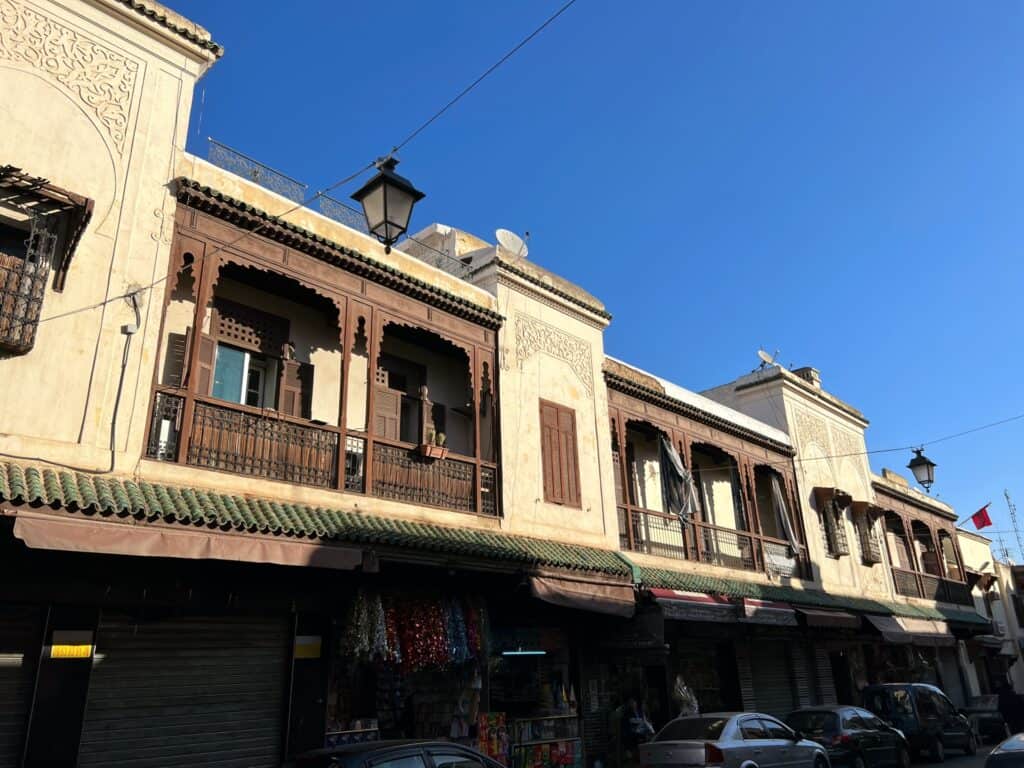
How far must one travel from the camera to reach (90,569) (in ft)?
24.6

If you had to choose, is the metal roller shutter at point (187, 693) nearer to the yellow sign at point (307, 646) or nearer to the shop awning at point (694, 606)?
the yellow sign at point (307, 646)

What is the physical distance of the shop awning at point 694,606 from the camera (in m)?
12.8

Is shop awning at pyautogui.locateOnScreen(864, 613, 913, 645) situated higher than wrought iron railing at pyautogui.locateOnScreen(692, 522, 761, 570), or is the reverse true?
wrought iron railing at pyautogui.locateOnScreen(692, 522, 761, 570)

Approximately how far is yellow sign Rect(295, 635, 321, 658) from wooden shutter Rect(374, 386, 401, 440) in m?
3.08

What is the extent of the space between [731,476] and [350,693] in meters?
11.7

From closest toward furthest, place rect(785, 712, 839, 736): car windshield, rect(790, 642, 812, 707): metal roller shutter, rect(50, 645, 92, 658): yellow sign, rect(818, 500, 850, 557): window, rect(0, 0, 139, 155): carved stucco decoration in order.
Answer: rect(50, 645, 92, 658): yellow sign, rect(0, 0, 139, 155): carved stucco decoration, rect(785, 712, 839, 736): car windshield, rect(790, 642, 812, 707): metal roller shutter, rect(818, 500, 850, 557): window

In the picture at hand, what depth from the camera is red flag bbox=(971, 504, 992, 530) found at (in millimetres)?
26609

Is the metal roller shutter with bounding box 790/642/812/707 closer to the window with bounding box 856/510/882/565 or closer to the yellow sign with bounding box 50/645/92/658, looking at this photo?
the window with bounding box 856/510/882/565

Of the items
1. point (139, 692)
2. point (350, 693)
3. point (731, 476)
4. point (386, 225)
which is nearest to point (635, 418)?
point (731, 476)

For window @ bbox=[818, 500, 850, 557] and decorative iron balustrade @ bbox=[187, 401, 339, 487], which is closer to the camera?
decorative iron balustrade @ bbox=[187, 401, 339, 487]

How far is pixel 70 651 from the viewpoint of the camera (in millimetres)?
7375

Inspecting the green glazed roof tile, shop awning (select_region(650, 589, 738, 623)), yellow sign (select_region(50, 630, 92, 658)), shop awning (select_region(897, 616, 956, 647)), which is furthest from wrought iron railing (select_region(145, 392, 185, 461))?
shop awning (select_region(897, 616, 956, 647))

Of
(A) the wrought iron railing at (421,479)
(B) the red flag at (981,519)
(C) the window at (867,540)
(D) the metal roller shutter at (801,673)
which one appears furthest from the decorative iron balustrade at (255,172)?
(B) the red flag at (981,519)

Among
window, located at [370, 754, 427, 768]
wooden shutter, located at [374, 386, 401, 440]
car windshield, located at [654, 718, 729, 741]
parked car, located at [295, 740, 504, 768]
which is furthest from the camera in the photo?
wooden shutter, located at [374, 386, 401, 440]
